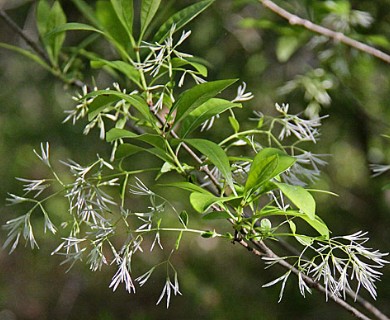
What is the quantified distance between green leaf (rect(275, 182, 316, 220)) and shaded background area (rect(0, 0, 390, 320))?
0.68 metres

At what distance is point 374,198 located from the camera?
203 centimetres

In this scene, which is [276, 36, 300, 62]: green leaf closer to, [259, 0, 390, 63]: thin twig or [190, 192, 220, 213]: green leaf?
[259, 0, 390, 63]: thin twig

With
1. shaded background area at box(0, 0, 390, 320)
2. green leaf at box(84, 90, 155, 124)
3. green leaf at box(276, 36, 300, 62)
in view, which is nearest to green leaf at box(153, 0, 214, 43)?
green leaf at box(84, 90, 155, 124)

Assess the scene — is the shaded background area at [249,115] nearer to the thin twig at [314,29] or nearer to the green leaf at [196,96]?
the thin twig at [314,29]

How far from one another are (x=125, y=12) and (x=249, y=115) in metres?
0.95

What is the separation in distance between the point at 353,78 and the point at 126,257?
113cm

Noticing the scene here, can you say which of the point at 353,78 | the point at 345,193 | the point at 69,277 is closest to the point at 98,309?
the point at 69,277

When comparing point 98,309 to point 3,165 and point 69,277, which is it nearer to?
point 69,277

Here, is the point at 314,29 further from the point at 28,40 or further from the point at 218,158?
the point at 218,158

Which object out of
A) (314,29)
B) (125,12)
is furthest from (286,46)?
(125,12)

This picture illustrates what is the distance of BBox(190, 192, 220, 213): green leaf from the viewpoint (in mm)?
596

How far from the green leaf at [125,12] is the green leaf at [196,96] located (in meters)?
0.17

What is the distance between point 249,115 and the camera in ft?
5.74

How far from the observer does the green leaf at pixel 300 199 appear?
1.97ft
